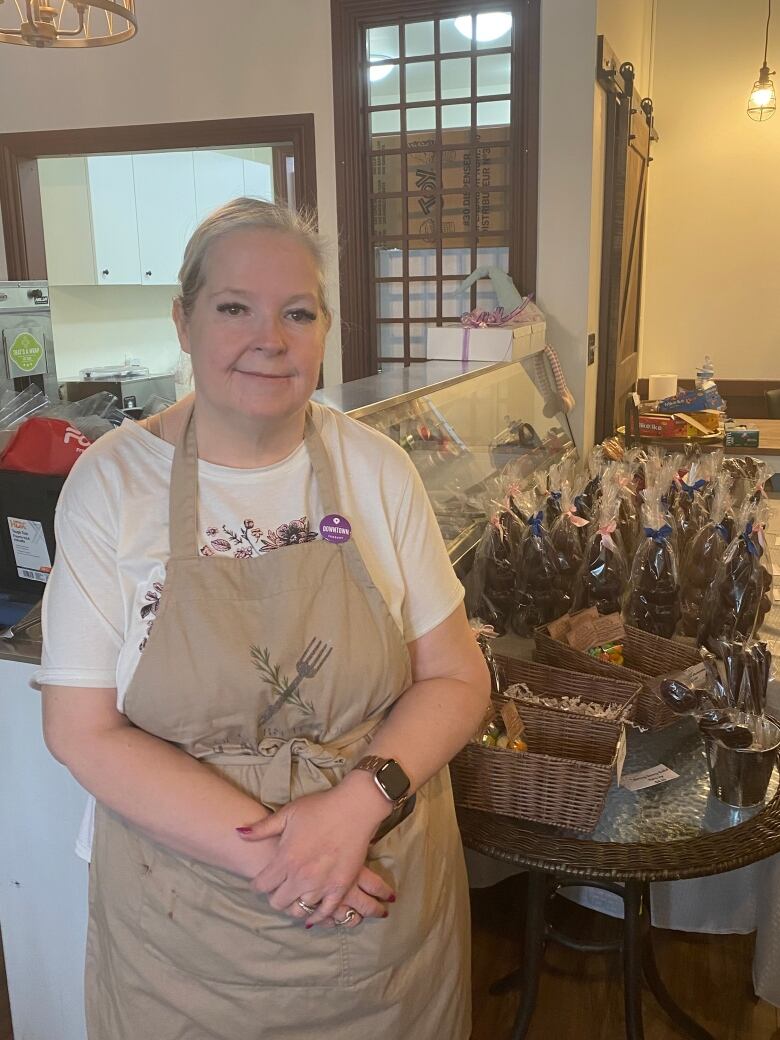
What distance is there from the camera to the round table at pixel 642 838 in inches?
51.3

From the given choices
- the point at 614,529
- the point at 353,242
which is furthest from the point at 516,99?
the point at 614,529

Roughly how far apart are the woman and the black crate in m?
0.42

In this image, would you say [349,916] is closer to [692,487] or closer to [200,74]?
[692,487]

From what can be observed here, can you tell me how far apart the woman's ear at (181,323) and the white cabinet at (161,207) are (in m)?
4.74

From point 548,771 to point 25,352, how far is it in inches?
130

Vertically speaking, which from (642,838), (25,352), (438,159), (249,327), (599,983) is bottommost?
(599,983)

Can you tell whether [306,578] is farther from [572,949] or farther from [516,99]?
[516,99]

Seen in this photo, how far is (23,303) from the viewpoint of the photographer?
3.82m

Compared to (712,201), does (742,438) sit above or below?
below

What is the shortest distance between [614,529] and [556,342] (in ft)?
5.85

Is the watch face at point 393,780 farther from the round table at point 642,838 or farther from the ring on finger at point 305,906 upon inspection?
the round table at point 642,838

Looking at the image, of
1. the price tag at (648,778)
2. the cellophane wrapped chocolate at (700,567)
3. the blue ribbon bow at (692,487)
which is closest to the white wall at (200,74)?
the blue ribbon bow at (692,487)

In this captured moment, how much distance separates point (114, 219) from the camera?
564 cm

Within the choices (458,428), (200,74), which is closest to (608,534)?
(458,428)
